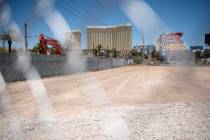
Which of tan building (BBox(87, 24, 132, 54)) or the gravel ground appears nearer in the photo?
tan building (BBox(87, 24, 132, 54))

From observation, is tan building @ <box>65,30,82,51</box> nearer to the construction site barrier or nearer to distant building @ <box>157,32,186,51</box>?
distant building @ <box>157,32,186,51</box>

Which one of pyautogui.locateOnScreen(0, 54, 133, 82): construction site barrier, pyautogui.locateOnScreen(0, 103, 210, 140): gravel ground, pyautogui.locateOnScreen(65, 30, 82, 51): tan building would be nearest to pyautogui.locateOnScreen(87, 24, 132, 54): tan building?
pyautogui.locateOnScreen(65, 30, 82, 51): tan building

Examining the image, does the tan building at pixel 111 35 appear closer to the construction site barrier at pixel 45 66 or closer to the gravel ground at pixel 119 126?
the gravel ground at pixel 119 126

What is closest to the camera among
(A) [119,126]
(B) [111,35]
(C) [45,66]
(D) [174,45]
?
(B) [111,35]

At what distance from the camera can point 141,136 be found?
16.1 ft

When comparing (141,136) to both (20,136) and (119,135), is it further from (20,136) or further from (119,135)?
(20,136)

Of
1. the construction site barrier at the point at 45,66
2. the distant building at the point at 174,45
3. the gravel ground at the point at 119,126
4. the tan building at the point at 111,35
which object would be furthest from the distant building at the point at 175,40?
the construction site barrier at the point at 45,66

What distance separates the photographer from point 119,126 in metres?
5.66

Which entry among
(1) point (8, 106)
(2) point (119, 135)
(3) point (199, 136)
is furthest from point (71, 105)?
(3) point (199, 136)

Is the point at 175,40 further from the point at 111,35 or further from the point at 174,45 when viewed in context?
the point at 111,35

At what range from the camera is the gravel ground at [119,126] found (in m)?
5.00

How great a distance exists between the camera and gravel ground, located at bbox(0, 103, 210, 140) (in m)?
5.00

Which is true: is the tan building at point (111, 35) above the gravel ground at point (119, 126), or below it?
above

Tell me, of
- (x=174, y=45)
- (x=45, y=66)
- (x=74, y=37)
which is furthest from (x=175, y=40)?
(x=45, y=66)
